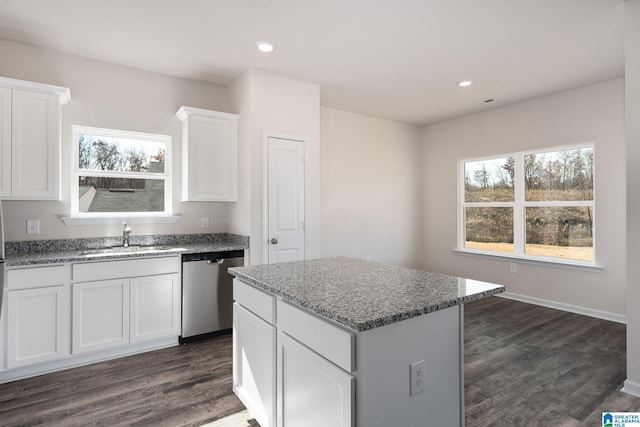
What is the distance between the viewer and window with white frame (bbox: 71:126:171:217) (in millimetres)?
3281

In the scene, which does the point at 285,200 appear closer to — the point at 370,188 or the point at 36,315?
the point at 370,188

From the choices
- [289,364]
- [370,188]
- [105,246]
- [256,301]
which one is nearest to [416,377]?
[289,364]

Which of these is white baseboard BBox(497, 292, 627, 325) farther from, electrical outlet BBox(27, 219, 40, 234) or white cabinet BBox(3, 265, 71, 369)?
electrical outlet BBox(27, 219, 40, 234)

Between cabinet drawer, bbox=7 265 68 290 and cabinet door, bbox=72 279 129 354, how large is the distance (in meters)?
0.13

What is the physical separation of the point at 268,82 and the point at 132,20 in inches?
52.9

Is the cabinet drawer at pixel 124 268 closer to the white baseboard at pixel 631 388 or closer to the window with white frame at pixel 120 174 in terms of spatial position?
the window with white frame at pixel 120 174

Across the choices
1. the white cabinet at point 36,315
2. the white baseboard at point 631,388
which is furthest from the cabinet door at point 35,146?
the white baseboard at point 631,388

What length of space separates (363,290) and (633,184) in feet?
7.29

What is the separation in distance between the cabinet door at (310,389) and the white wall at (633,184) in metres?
2.39

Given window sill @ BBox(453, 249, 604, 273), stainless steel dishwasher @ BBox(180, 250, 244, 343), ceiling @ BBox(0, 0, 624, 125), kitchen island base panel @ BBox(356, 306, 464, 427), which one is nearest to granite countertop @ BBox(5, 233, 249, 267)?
stainless steel dishwasher @ BBox(180, 250, 244, 343)

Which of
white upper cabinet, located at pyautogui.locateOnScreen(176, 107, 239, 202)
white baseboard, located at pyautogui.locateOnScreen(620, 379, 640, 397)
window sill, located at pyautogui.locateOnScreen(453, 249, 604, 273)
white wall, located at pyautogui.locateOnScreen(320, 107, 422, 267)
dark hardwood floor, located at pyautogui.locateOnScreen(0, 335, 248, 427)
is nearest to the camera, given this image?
dark hardwood floor, located at pyautogui.locateOnScreen(0, 335, 248, 427)

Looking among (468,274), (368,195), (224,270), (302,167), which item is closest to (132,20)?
(302,167)

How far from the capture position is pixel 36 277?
2.55m

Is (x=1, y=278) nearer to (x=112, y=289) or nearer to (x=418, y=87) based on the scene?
(x=112, y=289)
